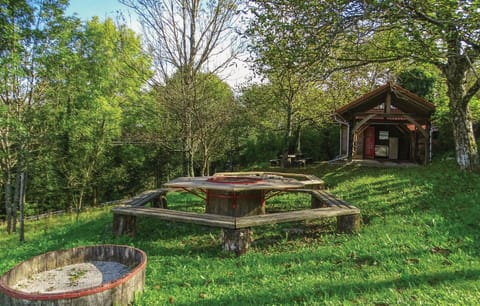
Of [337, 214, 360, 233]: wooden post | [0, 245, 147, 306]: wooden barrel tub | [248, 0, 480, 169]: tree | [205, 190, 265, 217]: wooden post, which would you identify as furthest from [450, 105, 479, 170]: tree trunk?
[0, 245, 147, 306]: wooden barrel tub

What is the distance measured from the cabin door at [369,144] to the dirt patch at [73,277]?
1633 cm

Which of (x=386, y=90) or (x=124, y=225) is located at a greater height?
(x=386, y=90)

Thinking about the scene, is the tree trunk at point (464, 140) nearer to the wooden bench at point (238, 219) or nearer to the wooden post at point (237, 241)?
the wooden bench at point (238, 219)

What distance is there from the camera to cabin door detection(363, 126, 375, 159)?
17828 millimetres

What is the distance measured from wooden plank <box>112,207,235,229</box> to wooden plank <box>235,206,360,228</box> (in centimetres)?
20

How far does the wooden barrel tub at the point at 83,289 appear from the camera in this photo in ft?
9.43

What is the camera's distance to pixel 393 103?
569 inches

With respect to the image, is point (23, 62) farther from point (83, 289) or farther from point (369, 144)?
point (369, 144)

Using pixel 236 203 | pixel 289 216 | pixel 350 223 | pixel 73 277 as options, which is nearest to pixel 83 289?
pixel 73 277

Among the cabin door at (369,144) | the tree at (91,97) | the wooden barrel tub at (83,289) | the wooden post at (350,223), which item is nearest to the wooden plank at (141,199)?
the wooden barrel tub at (83,289)

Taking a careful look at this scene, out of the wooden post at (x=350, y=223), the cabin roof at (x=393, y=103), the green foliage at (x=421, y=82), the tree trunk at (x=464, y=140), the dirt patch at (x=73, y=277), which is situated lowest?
the dirt patch at (x=73, y=277)

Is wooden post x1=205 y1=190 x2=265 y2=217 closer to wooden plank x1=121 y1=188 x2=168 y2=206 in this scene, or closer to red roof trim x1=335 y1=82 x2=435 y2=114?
wooden plank x1=121 y1=188 x2=168 y2=206

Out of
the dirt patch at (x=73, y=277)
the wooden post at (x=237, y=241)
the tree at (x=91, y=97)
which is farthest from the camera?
the tree at (x=91, y=97)

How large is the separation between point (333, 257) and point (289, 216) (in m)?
0.97
